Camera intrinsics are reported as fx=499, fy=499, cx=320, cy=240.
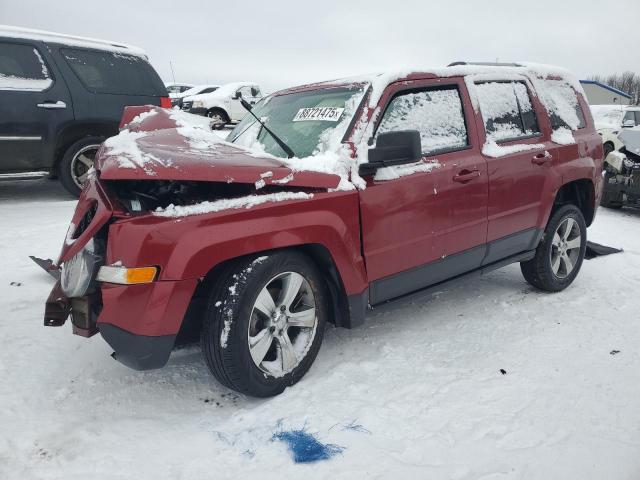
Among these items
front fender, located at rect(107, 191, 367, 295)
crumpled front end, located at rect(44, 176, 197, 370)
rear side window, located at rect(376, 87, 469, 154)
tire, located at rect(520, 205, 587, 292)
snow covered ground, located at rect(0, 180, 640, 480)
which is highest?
rear side window, located at rect(376, 87, 469, 154)

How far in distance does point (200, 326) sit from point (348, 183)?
109 centimetres

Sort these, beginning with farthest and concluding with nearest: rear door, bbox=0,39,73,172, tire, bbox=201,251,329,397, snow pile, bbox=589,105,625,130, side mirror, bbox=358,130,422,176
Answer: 1. snow pile, bbox=589,105,625,130
2. rear door, bbox=0,39,73,172
3. side mirror, bbox=358,130,422,176
4. tire, bbox=201,251,329,397

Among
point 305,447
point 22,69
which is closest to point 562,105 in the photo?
point 305,447

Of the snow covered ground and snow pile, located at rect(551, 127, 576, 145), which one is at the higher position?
snow pile, located at rect(551, 127, 576, 145)

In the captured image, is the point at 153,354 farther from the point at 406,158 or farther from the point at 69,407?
the point at 406,158

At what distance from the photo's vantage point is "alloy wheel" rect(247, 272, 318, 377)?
2492 mm

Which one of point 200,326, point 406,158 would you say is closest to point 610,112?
point 406,158

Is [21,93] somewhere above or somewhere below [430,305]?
above

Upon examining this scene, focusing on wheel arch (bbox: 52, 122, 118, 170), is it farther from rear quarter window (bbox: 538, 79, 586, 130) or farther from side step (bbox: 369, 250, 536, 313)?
rear quarter window (bbox: 538, 79, 586, 130)

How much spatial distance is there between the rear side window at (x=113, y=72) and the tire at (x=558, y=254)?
17.9 ft

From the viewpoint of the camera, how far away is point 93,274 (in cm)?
228

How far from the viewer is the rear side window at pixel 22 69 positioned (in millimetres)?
5859

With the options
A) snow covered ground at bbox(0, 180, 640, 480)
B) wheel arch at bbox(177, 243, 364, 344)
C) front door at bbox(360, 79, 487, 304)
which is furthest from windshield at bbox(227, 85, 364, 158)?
snow covered ground at bbox(0, 180, 640, 480)

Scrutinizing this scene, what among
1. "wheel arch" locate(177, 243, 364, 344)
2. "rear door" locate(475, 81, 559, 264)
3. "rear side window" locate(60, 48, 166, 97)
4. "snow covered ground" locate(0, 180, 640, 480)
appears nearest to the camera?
"snow covered ground" locate(0, 180, 640, 480)
